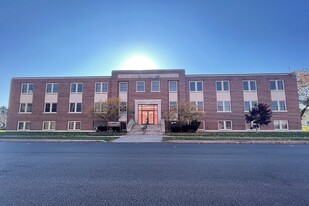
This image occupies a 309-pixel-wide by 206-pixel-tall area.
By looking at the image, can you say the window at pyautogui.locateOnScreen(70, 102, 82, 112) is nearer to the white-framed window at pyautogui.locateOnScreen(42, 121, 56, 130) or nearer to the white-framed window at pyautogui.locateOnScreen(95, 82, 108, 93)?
the white-framed window at pyautogui.locateOnScreen(42, 121, 56, 130)

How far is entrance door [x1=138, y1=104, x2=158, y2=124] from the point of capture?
28141mm

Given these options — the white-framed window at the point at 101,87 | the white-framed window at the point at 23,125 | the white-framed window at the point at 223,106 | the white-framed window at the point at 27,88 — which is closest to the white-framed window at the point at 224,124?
the white-framed window at the point at 223,106

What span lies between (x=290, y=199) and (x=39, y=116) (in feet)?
111

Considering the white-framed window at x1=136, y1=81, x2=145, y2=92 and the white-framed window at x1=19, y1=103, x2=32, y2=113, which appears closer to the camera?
the white-framed window at x1=136, y1=81, x2=145, y2=92

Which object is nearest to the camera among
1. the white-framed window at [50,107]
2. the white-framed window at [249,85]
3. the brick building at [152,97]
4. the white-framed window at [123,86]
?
the brick building at [152,97]

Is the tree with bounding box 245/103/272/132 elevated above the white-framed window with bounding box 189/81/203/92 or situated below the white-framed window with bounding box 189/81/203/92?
below

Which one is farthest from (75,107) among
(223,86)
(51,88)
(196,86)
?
(223,86)

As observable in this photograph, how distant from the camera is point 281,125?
90.3 feet

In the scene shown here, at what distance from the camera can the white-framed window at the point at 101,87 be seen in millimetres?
29688

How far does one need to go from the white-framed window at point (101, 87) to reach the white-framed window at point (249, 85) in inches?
907

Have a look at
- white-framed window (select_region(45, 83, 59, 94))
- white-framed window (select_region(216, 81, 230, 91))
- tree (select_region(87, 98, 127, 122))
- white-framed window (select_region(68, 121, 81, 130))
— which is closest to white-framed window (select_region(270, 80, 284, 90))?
white-framed window (select_region(216, 81, 230, 91))

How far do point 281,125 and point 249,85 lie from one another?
786 cm

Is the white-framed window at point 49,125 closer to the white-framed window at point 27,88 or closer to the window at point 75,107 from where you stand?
the window at point 75,107

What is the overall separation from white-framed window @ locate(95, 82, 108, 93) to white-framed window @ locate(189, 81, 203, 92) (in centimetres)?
1440
